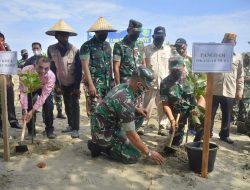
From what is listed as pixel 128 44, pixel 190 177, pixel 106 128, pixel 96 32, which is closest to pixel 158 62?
pixel 128 44

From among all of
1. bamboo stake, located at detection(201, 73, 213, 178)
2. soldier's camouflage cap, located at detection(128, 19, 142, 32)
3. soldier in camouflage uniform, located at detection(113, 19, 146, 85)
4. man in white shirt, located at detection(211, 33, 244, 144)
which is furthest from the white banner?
man in white shirt, located at detection(211, 33, 244, 144)

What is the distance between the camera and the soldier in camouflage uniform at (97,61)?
5.20 m

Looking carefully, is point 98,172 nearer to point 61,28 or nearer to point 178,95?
point 178,95

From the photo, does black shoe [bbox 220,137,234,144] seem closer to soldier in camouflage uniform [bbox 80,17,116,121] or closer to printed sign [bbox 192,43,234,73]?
soldier in camouflage uniform [bbox 80,17,116,121]

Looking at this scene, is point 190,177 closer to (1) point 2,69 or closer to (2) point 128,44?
(2) point 128,44

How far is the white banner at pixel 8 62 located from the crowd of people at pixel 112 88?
0.84 metres

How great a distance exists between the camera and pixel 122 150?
4387 mm

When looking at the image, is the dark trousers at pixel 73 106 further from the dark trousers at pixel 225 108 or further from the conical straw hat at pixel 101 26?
the dark trousers at pixel 225 108

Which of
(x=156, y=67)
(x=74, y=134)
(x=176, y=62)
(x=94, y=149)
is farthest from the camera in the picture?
(x=156, y=67)

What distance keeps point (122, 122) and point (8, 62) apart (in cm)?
174

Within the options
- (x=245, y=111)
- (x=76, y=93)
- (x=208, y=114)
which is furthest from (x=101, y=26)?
(x=245, y=111)

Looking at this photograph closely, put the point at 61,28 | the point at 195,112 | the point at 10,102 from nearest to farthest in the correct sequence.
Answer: the point at 195,112 < the point at 61,28 < the point at 10,102

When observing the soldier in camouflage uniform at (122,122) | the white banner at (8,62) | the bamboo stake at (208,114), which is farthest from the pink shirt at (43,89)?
the bamboo stake at (208,114)

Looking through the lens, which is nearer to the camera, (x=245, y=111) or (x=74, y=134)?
(x=74, y=134)
